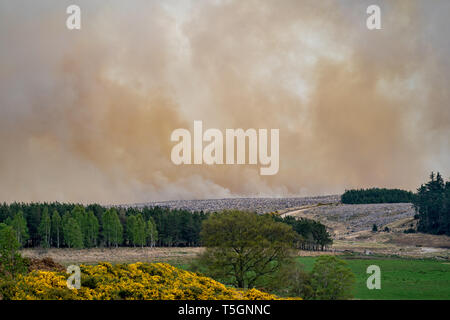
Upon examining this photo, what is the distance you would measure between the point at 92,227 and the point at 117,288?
94.6 meters

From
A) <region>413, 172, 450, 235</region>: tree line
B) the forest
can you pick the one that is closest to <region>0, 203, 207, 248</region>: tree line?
the forest

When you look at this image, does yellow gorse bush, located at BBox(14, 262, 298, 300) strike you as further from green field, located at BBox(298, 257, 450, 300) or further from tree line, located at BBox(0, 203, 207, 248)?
tree line, located at BBox(0, 203, 207, 248)

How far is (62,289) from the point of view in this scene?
20.7 meters

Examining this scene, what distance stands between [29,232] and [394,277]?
323 feet

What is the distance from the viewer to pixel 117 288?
22578mm

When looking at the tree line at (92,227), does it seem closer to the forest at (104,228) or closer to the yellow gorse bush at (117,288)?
the forest at (104,228)

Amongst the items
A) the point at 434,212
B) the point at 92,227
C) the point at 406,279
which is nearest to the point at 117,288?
the point at 406,279

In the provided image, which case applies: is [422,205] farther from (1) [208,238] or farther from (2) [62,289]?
(2) [62,289]

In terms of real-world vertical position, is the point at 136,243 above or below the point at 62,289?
below

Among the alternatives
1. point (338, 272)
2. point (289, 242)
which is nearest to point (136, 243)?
point (289, 242)

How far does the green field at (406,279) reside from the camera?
51344 mm

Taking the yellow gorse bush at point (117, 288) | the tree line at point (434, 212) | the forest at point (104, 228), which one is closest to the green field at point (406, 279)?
the yellow gorse bush at point (117, 288)

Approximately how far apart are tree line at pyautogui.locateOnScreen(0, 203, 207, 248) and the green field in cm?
5600
